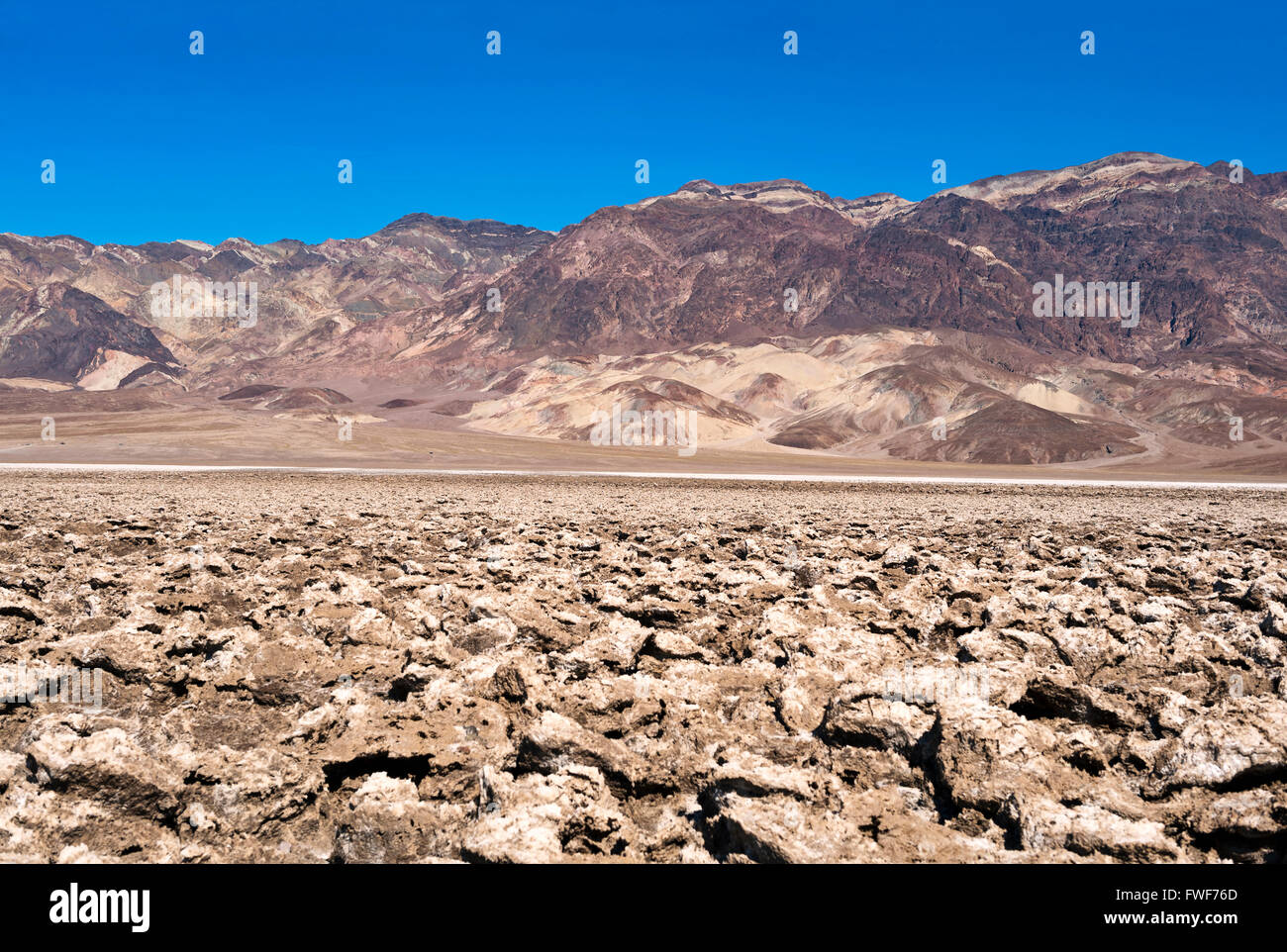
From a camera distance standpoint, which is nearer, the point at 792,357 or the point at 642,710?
the point at 642,710

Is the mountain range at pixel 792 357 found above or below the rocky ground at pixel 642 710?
above

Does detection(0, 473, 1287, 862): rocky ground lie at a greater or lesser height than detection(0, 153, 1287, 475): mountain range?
lesser

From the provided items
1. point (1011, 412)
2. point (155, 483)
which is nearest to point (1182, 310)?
point (1011, 412)

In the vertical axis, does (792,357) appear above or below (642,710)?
above

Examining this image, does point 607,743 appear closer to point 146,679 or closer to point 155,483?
point 146,679

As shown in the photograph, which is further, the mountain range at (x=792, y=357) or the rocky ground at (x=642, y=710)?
the mountain range at (x=792, y=357)

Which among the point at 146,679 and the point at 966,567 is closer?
the point at 146,679

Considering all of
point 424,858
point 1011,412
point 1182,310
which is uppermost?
point 1182,310
